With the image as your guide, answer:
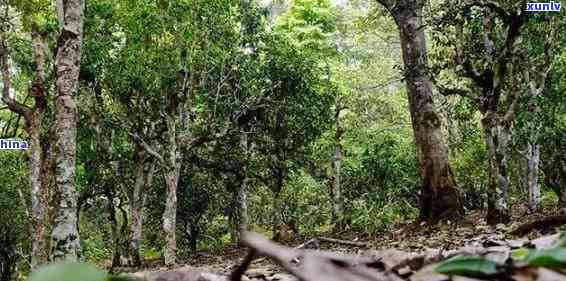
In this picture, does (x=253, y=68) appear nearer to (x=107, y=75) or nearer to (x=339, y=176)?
(x=107, y=75)

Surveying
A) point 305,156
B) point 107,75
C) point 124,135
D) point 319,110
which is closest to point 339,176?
point 305,156

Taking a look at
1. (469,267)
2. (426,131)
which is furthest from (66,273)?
(426,131)

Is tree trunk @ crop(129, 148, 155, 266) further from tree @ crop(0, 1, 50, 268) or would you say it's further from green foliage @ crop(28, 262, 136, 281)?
green foliage @ crop(28, 262, 136, 281)

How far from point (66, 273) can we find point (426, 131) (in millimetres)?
14475

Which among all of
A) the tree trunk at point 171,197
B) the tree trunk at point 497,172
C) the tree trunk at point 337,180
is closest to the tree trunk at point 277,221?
the tree trunk at point 337,180

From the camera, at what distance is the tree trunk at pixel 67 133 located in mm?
9508

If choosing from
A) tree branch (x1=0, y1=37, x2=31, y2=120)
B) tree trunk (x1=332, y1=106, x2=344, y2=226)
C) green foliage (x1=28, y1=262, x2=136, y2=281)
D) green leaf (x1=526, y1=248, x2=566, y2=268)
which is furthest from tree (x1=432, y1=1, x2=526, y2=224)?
tree trunk (x1=332, y1=106, x2=344, y2=226)

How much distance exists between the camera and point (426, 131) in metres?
14.9

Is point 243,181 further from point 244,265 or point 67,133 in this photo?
point 244,265

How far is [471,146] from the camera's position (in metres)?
29.6

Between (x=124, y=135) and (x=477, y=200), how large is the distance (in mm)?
17619

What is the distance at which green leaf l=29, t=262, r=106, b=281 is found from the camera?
81 cm

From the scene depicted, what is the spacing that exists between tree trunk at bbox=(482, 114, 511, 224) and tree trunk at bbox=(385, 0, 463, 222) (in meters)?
1.83

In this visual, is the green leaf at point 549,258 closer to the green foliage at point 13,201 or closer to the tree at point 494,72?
the tree at point 494,72
